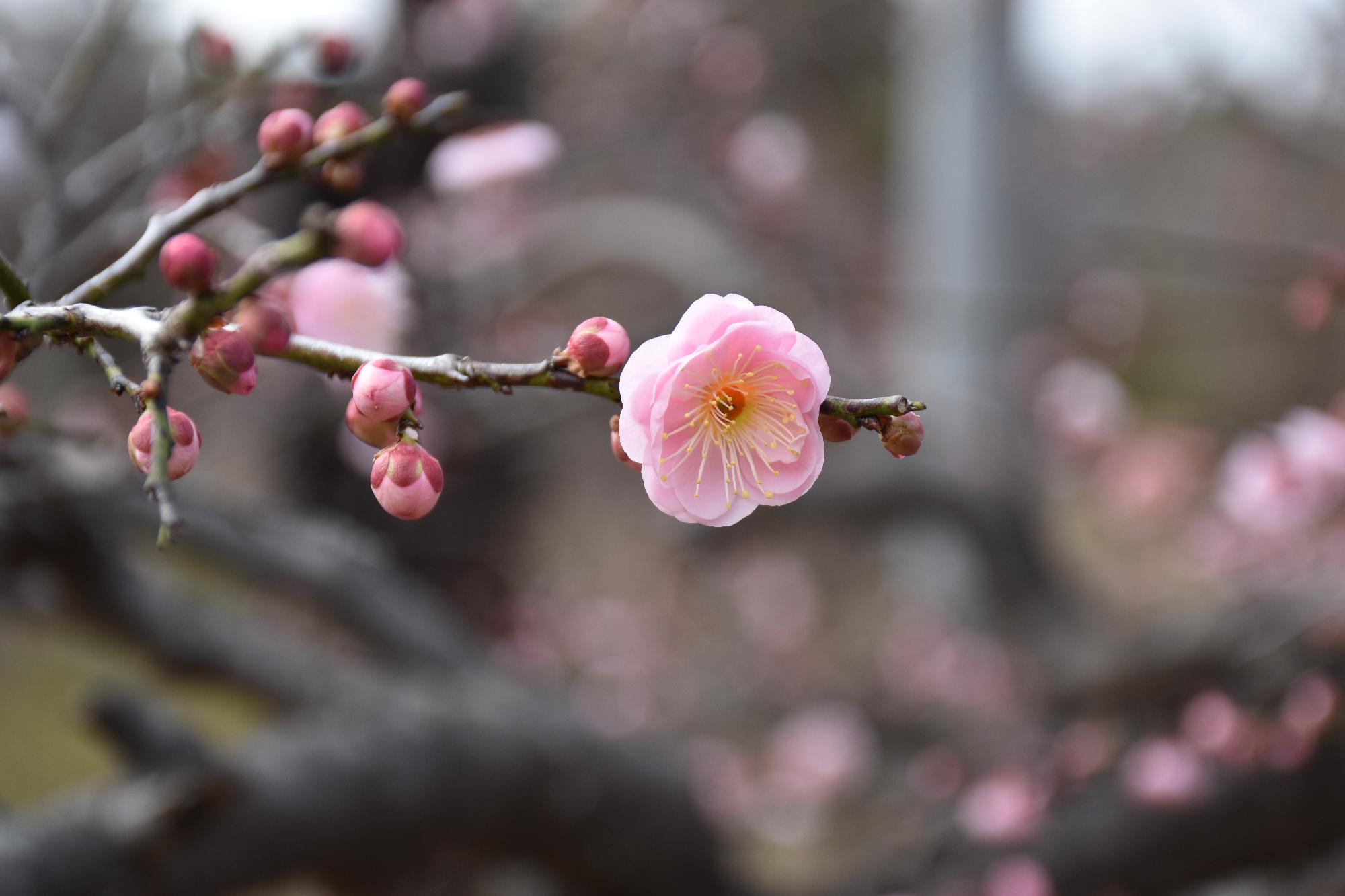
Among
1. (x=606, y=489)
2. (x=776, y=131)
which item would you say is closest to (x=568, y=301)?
(x=606, y=489)

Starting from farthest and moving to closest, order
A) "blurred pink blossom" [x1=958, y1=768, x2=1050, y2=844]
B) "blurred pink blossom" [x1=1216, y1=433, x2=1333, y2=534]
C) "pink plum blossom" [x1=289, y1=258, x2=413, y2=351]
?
"blurred pink blossom" [x1=1216, y1=433, x2=1333, y2=534] → "blurred pink blossom" [x1=958, y1=768, x2=1050, y2=844] → "pink plum blossom" [x1=289, y1=258, x2=413, y2=351]

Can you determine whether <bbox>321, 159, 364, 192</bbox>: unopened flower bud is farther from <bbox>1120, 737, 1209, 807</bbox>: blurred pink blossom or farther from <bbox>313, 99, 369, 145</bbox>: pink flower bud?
<bbox>1120, 737, 1209, 807</bbox>: blurred pink blossom

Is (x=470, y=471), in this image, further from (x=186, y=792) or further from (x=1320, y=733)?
(x=1320, y=733)

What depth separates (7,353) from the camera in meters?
0.41

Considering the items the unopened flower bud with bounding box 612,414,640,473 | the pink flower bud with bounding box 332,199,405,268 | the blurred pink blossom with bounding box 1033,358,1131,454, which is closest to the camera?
the pink flower bud with bounding box 332,199,405,268

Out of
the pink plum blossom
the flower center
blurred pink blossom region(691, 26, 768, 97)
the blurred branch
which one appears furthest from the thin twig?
blurred pink blossom region(691, 26, 768, 97)

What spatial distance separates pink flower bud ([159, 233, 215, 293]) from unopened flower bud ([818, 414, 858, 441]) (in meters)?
0.30

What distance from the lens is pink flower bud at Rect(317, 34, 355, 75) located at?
0.82 m

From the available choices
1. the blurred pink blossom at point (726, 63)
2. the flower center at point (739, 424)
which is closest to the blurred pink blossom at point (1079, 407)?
the blurred pink blossom at point (726, 63)

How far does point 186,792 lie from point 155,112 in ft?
2.51

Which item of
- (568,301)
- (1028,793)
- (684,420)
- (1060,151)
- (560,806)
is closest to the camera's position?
(684,420)

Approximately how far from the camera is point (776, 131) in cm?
426

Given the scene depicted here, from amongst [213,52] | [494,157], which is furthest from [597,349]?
[494,157]

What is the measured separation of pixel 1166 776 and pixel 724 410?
117 cm
